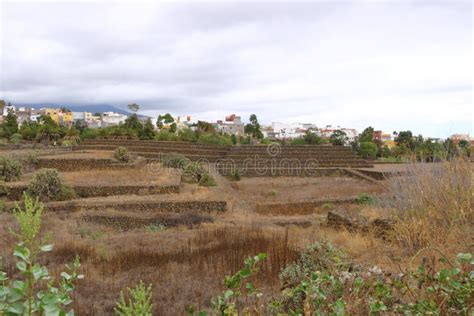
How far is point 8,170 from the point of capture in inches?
506

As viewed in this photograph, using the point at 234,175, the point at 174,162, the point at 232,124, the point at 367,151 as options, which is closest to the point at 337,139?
the point at 367,151

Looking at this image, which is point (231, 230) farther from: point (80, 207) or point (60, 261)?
point (80, 207)

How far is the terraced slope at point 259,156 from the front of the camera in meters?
23.3

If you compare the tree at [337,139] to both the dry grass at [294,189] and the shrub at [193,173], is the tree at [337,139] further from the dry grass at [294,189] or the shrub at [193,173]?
the shrub at [193,173]

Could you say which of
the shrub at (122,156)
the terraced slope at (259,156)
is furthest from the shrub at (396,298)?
the terraced slope at (259,156)

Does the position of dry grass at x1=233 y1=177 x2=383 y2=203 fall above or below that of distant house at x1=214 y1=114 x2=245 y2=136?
below

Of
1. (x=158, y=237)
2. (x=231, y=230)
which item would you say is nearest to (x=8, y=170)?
(x=158, y=237)

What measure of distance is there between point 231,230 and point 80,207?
467 centimetres

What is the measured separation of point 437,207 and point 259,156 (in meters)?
19.9

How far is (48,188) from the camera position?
1113 centimetres

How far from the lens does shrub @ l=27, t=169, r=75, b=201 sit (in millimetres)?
11047

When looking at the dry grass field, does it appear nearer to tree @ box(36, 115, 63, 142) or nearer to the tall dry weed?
the tall dry weed

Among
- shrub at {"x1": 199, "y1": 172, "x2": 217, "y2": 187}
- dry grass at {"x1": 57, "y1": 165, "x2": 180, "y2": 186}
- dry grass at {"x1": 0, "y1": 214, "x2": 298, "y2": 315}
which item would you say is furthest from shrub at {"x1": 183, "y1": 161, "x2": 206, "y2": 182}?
dry grass at {"x1": 0, "y1": 214, "x2": 298, "y2": 315}

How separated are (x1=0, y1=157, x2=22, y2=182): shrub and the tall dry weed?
1183 cm
